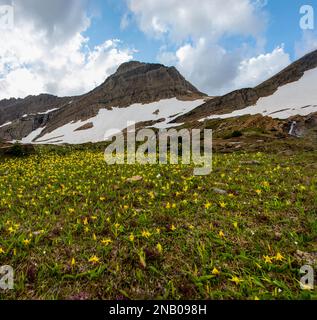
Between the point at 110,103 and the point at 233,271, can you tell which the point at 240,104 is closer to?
the point at 110,103

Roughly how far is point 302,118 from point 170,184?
30777mm

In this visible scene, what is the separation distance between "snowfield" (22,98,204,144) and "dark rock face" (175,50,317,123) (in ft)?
33.6

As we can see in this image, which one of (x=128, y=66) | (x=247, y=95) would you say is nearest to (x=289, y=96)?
(x=247, y=95)

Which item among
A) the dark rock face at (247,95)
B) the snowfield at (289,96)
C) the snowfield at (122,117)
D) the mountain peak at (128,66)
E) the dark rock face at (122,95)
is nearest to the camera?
the snowfield at (289,96)

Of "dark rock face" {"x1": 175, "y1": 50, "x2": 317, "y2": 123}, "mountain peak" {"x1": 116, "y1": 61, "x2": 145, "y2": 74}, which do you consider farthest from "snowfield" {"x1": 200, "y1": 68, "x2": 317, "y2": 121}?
"mountain peak" {"x1": 116, "y1": 61, "x2": 145, "y2": 74}

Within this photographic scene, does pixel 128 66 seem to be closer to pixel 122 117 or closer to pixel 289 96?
pixel 122 117

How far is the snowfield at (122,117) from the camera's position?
102m

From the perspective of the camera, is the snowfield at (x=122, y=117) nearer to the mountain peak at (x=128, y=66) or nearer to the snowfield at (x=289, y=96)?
the snowfield at (x=289, y=96)

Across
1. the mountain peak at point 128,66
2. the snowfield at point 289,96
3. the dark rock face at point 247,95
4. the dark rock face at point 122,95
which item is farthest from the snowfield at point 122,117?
the mountain peak at point 128,66

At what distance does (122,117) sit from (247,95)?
55910 mm

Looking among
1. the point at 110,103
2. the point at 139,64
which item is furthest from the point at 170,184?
the point at 139,64

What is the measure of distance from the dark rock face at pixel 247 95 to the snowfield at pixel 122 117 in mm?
10231

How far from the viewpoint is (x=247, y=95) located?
100 meters

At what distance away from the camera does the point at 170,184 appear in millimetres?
9906
